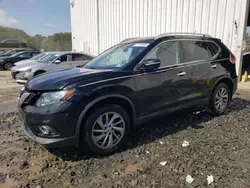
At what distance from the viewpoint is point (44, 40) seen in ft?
167

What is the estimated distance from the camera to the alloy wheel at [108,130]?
3166 millimetres

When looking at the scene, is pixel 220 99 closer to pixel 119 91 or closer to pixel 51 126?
pixel 119 91

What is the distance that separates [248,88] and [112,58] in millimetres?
6299

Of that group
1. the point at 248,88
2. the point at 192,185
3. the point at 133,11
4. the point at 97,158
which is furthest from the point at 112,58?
the point at 133,11

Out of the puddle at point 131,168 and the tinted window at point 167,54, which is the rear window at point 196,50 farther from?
the puddle at point 131,168

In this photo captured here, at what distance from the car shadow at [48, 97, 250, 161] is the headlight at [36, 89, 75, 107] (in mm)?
884

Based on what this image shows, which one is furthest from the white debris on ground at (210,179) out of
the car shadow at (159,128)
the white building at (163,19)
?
the white building at (163,19)

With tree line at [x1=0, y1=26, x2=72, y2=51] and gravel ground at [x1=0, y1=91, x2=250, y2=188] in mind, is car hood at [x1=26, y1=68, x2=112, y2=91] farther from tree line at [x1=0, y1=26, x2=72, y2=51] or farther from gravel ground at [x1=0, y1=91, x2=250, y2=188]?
tree line at [x1=0, y1=26, x2=72, y2=51]

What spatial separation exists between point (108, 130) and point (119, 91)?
592mm

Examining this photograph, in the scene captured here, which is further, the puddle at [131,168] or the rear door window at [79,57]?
the rear door window at [79,57]

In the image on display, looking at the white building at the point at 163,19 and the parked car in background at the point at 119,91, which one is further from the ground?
the white building at the point at 163,19

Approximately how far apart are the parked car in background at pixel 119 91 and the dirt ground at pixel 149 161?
0.33 meters

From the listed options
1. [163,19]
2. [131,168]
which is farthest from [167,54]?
[163,19]

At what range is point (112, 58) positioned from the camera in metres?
4.17
